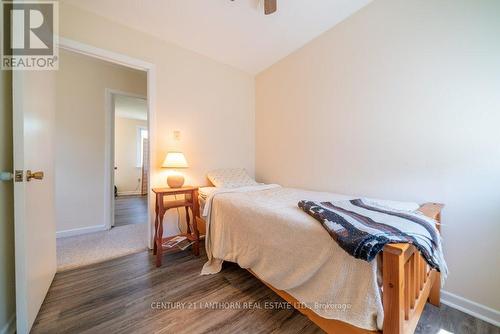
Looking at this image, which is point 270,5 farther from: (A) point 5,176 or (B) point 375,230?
(A) point 5,176

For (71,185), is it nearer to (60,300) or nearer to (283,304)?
(60,300)

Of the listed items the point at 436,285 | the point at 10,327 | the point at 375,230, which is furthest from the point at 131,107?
the point at 436,285

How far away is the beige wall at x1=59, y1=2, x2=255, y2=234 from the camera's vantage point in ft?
6.37

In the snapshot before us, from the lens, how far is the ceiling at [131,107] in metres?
4.10

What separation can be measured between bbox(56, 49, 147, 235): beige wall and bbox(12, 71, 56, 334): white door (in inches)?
54.0

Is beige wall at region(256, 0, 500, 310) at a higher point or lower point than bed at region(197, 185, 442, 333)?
higher

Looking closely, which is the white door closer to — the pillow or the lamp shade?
the lamp shade

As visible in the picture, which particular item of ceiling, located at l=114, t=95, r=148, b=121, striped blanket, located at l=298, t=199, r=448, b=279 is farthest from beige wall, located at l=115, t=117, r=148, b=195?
striped blanket, located at l=298, t=199, r=448, b=279

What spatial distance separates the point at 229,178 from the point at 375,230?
187 cm

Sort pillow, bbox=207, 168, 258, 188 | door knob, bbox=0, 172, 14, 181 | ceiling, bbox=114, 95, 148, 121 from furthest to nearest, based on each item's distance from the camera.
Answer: ceiling, bbox=114, 95, 148, 121 → pillow, bbox=207, 168, 258, 188 → door knob, bbox=0, 172, 14, 181

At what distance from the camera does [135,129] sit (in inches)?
243

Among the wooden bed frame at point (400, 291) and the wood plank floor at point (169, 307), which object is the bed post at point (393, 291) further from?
the wood plank floor at point (169, 307)

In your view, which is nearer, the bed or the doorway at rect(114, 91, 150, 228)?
the bed

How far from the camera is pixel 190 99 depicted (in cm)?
250
